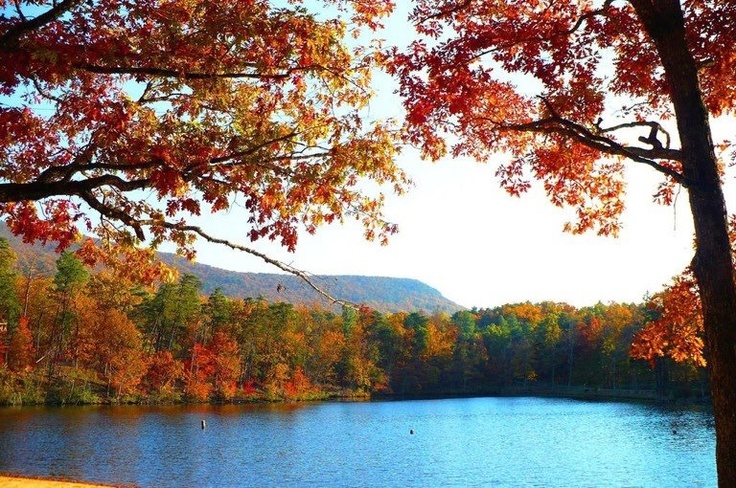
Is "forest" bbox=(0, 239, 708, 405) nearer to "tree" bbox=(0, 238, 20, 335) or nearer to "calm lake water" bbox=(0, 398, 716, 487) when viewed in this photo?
"tree" bbox=(0, 238, 20, 335)

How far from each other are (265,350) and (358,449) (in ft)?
140

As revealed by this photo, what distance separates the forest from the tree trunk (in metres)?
30.0

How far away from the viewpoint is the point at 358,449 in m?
28.7

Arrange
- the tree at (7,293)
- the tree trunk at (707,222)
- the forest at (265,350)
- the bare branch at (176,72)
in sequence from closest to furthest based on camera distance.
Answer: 1. the tree trunk at (707,222)
2. the bare branch at (176,72)
3. the tree at (7,293)
4. the forest at (265,350)

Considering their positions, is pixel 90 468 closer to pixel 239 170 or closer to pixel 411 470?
pixel 411 470

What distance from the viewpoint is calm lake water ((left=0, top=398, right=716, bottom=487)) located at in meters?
21.2

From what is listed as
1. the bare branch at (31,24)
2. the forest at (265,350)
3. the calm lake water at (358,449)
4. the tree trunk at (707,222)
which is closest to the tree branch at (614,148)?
the tree trunk at (707,222)

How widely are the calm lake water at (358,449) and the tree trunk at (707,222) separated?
1769cm

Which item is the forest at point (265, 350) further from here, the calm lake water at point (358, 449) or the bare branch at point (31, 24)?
the bare branch at point (31, 24)

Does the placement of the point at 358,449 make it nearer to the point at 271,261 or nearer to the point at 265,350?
the point at 271,261

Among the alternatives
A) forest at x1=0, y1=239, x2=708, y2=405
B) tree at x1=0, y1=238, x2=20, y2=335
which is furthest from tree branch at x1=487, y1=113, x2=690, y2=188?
tree at x1=0, y1=238, x2=20, y2=335

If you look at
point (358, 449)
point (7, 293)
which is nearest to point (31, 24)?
point (358, 449)

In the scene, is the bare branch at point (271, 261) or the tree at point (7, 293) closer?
the bare branch at point (271, 261)

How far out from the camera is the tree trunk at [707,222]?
4332 millimetres
